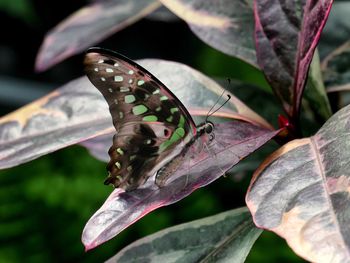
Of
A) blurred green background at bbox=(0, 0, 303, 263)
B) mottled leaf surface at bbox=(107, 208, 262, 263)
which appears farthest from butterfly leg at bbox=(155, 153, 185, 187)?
blurred green background at bbox=(0, 0, 303, 263)

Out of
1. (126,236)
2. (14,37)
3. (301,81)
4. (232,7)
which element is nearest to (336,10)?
(232,7)

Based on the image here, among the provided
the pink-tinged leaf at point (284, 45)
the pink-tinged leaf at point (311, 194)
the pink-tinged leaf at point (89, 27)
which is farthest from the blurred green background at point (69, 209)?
the pink-tinged leaf at point (311, 194)

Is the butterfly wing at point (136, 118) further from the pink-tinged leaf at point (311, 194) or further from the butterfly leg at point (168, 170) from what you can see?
the pink-tinged leaf at point (311, 194)

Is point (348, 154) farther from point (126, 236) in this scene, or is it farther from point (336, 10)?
point (126, 236)

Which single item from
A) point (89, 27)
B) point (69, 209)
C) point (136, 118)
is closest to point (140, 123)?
point (136, 118)

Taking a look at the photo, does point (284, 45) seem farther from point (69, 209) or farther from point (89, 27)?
point (69, 209)

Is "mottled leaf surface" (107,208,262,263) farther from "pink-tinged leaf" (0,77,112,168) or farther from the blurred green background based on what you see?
the blurred green background
